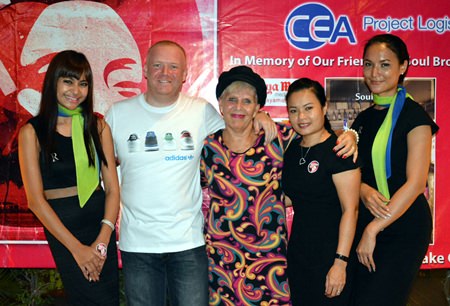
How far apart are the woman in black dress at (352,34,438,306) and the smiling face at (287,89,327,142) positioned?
297mm

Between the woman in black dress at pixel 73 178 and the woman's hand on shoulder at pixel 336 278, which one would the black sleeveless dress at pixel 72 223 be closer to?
the woman in black dress at pixel 73 178

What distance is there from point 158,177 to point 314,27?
1.81 metres

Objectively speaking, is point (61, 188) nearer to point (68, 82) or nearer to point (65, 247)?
point (65, 247)

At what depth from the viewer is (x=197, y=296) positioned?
7.82 ft

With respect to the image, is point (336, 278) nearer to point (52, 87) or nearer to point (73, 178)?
point (73, 178)

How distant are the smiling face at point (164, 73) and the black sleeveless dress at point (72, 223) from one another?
1.73ft

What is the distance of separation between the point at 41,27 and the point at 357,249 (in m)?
2.73

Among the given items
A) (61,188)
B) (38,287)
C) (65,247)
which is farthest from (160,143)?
(38,287)

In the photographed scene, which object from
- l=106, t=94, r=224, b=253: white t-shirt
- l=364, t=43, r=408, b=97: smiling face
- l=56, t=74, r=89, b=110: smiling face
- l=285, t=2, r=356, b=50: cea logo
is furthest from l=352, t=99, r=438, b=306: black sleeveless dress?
l=56, t=74, r=89, b=110: smiling face

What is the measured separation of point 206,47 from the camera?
3.35m

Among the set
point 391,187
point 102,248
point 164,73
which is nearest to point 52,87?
point 164,73

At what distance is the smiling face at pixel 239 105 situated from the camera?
7.35ft

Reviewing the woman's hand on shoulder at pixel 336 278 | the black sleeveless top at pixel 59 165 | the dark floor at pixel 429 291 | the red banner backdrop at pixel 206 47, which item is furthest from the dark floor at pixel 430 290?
the black sleeveless top at pixel 59 165

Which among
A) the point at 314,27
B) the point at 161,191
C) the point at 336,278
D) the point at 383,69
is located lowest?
the point at 336,278
